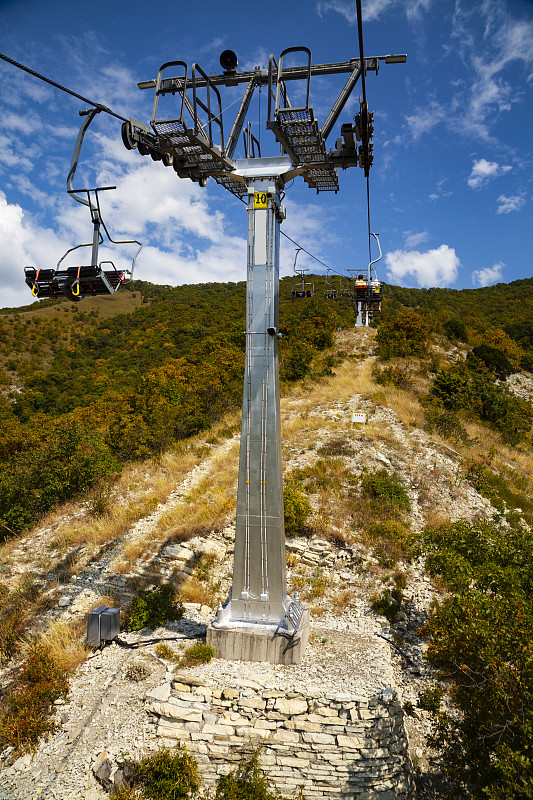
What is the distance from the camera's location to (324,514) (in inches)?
540

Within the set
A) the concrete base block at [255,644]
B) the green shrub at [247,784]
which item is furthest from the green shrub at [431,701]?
the green shrub at [247,784]

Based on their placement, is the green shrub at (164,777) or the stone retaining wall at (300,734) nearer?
the green shrub at (164,777)

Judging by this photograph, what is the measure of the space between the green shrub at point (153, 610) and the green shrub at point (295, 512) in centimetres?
420

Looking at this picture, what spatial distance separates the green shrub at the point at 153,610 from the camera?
29.9 ft

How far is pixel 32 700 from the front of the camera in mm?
7312

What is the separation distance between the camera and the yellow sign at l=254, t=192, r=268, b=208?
8055 mm

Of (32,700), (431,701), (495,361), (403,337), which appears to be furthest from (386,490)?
(495,361)

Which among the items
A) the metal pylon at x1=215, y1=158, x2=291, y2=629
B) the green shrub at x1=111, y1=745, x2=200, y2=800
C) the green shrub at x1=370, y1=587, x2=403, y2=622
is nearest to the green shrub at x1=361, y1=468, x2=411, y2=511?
the green shrub at x1=370, y1=587, x2=403, y2=622

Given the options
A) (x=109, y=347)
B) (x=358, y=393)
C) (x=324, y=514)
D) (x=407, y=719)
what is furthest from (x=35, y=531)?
(x=109, y=347)

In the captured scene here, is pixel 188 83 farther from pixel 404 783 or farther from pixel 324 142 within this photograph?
pixel 404 783

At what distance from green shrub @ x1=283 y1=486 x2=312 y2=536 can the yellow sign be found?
27.2 feet

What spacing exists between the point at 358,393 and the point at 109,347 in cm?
4120

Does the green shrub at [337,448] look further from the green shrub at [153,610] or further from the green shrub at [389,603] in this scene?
the green shrub at [153,610]

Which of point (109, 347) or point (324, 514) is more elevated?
point (109, 347)
